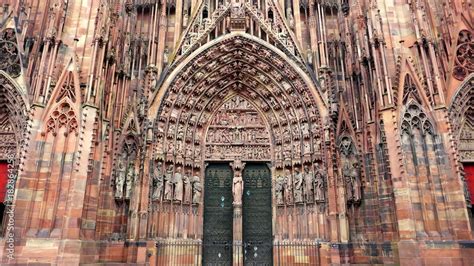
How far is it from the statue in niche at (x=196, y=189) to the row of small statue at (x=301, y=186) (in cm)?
308

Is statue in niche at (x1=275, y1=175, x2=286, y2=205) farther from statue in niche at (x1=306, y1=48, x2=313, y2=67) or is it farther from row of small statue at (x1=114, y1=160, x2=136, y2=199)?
row of small statue at (x1=114, y1=160, x2=136, y2=199)

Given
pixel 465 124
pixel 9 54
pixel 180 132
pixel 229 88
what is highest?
pixel 229 88

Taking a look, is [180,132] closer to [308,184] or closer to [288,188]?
[288,188]

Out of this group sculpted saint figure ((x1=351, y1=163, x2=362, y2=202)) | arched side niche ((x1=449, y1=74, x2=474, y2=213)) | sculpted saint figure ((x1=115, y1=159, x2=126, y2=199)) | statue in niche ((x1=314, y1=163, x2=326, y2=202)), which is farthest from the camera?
statue in niche ((x1=314, y1=163, x2=326, y2=202))

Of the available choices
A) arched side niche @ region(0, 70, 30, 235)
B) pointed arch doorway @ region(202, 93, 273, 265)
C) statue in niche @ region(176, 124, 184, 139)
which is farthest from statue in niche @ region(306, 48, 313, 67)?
arched side niche @ region(0, 70, 30, 235)

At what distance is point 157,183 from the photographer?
13.3 m

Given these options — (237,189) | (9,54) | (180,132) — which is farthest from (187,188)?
(9,54)

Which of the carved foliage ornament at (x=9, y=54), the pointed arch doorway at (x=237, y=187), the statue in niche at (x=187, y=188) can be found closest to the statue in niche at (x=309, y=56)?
the pointed arch doorway at (x=237, y=187)

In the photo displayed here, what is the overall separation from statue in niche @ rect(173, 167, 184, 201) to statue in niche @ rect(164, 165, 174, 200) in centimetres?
16

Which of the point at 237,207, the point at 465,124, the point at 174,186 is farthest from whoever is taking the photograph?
the point at 237,207

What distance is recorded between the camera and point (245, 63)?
15.3 metres

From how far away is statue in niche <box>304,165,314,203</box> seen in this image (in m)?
13.4

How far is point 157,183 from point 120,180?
4.54 feet

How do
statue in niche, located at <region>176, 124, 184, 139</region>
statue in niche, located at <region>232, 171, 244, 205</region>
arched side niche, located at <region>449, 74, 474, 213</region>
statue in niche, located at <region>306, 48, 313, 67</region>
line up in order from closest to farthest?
arched side niche, located at <region>449, 74, 474, 213</region> → statue in niche, located at <region>232, 171, 244, 205</region> → statue in niche, located at <region>176, 124, 184, 139</region> → statue in niche, located at <region>306, 48, 313, 67</region>
